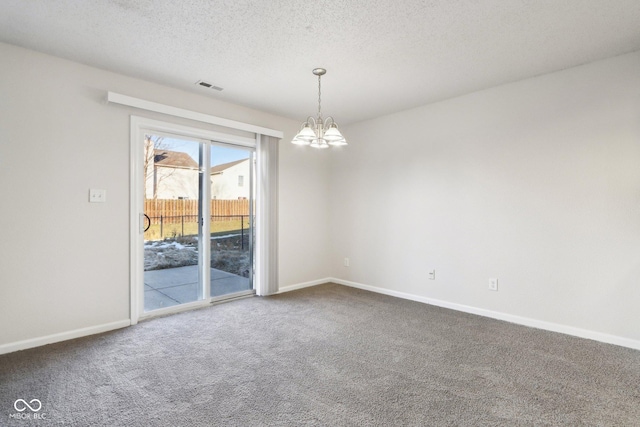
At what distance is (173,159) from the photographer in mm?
3684

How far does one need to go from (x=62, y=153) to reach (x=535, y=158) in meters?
4.56

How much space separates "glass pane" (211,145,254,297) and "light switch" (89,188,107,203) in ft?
3.86

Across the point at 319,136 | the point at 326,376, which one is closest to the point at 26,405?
the point at 326,376

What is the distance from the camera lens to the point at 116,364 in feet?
7.93

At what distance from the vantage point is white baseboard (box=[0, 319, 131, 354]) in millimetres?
2611

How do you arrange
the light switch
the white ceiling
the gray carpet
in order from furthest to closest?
the light switch < the white ceiling < the gray carpet

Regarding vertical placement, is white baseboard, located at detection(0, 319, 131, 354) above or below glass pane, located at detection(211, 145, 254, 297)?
below

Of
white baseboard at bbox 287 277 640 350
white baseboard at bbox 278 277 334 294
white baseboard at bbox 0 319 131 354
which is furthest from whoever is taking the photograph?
white baseboard at bbox 278 277 334 294

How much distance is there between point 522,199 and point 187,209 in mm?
3762

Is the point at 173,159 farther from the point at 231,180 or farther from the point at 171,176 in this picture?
the point at 231,180

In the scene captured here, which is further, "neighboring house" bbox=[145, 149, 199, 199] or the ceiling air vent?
"neighboring house" bbox=[145, 149, 199, 199]

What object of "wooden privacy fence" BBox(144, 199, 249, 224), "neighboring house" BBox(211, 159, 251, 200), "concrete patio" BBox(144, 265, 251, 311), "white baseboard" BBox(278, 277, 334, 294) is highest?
"neighboring house" BBox(211, 159, 251, 200)

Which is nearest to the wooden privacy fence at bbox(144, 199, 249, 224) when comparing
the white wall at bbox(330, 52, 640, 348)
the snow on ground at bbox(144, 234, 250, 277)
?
the snow on ground at bbox(144, 234, 250, 277)

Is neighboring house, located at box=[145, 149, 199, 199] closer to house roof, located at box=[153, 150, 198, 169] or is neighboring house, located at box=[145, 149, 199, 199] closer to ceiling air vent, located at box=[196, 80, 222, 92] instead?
house roof, located at box=[153, 150, 198, 169]
